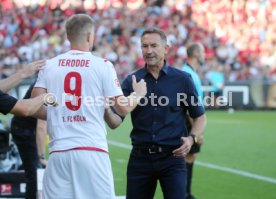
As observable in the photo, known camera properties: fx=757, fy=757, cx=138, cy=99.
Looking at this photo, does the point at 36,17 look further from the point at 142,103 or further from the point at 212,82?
the point at 142,103

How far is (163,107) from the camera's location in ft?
23.0

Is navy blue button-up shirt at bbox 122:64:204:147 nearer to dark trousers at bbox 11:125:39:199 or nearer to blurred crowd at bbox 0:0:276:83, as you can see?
dark trousers at bbox 11:125:39:199

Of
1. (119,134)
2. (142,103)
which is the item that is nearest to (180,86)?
(142,103)

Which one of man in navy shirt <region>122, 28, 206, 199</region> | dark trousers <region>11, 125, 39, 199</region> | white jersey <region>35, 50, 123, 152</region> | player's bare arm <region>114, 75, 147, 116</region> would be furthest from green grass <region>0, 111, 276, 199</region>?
white jersey <region>35, 50, 123, 152</region>

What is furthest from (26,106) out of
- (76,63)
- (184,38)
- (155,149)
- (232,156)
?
(184,38)

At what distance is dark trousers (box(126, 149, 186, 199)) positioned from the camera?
6.90 meters

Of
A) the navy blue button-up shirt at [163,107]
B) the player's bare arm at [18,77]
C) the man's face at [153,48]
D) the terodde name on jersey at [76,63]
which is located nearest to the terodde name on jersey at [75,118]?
the terodde name on jersey at [76,63]

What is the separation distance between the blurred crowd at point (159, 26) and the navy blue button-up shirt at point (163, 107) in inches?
751

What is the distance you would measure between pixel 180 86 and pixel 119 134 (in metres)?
11.8

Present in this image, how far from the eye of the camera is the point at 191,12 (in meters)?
32.9

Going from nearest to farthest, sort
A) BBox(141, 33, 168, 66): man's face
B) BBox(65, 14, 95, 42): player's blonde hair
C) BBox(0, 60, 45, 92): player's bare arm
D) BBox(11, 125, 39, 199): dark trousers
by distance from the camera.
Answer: BBox(65, 14, 95, 42): player's blonde hair → BBox(0, 60, 45, 92): player's bare arm → BBox(141, 33, 168, 66): man's face → BBox(11, 125, 39, 199): dark trousers

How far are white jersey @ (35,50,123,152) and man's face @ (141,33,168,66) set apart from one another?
108 centimetres

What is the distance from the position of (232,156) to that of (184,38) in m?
16.1

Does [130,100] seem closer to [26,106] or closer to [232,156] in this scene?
[26,106]
